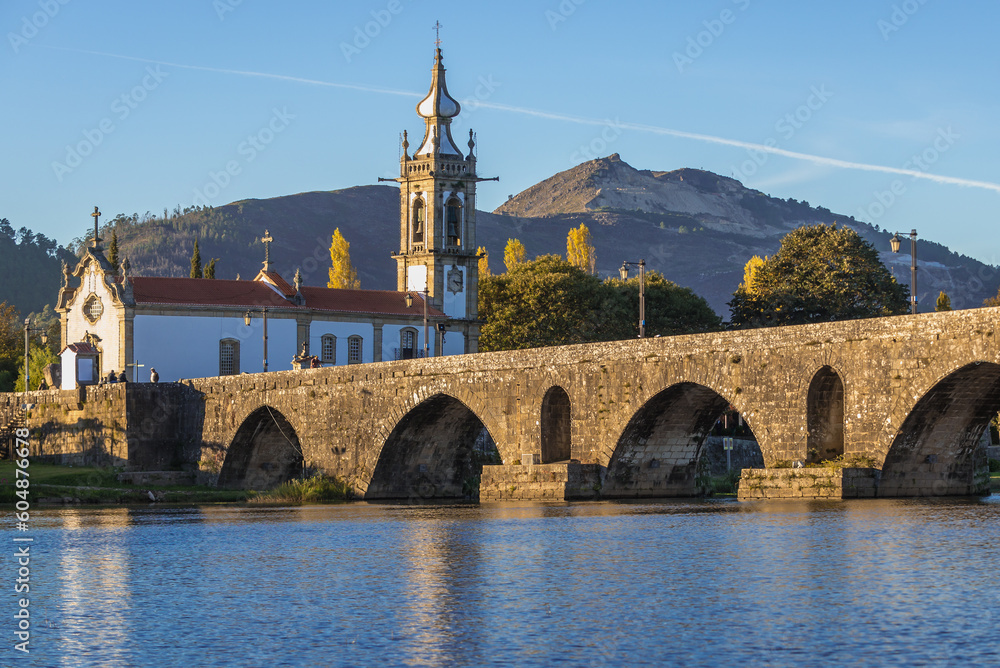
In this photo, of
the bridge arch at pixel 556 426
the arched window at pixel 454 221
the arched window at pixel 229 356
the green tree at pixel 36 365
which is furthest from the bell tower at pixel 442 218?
the bridge arch at pixel 556 426

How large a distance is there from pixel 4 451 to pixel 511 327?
3356 cm

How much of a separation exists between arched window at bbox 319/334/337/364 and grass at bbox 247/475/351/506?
32244 mm

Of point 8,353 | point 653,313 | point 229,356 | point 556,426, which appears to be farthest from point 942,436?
point 8,353

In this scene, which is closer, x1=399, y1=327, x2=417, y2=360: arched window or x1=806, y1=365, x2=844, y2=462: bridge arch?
x1=806, y1=365, x2=844, y2=462: bridge arch

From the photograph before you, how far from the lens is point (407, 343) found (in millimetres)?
89375

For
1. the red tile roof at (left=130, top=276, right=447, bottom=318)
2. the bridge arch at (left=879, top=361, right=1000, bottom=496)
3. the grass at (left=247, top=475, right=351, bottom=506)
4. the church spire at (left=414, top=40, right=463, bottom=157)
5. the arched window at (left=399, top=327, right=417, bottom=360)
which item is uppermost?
the church spire at (left=414, top=40, right=463, bottom=157)

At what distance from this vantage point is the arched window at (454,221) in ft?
311

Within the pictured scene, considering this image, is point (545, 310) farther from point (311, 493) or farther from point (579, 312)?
point (311, 493)

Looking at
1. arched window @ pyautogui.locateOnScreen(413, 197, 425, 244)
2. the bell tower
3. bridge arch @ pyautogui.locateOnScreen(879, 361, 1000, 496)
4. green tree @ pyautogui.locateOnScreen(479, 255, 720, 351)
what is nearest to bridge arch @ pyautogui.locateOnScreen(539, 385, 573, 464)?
bridge arch @ pyautogui.locateOnScreen(879, 361, 1000, 496)

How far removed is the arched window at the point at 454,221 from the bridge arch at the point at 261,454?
37.0m

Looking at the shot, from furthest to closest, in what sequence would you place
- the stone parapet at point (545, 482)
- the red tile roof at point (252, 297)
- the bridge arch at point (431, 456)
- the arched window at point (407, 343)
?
the arched window at point (407, 343)
the red tile roof at point (252, 297)
the bridge arch at point (431, 456)
the stone parapet at point (545, 482)

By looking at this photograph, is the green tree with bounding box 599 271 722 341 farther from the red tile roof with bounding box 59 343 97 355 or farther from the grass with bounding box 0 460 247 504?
the grass with bounding box 0 460 247 504

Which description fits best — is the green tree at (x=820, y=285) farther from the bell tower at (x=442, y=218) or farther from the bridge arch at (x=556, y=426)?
the bridge arch at (x=556, y=426)

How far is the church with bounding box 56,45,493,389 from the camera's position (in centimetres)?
7762
